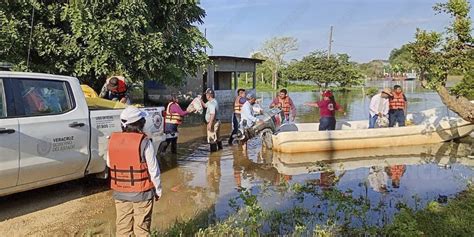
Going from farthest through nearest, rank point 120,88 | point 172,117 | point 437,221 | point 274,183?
point 172,117 → point 120,88 → point 274,183 → point 437,221

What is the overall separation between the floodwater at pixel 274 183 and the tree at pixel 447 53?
1858mm

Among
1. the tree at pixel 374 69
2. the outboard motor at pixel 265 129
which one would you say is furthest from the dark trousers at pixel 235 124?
the tree at pixel 374 69

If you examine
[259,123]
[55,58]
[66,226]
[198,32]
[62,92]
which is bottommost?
[66,226]

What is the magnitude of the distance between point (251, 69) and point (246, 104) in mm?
25412

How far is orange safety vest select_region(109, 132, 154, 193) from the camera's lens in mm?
4168

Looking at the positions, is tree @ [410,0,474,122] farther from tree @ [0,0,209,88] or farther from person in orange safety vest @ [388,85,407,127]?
tree @ [0,0,209,88]

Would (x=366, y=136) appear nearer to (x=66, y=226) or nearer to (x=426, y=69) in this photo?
(x=426, y=69)

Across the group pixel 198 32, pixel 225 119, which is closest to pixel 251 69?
pixel 225 119

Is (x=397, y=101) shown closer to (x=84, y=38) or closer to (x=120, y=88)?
(x=120, y=88)

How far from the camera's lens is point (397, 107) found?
14.1 meters

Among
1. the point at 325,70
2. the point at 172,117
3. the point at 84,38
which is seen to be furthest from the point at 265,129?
the point at 325,70

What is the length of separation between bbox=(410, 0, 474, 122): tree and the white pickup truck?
17.2ft

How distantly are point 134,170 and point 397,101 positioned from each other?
11.4m

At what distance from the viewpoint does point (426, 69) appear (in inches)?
312
